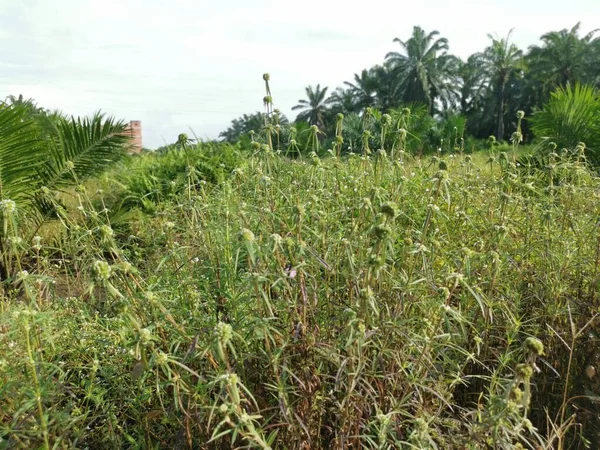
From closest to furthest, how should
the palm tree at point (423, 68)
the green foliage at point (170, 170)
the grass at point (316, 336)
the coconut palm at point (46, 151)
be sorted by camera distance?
the grass at point (316, 336) → the coconut palm at point (46, 151) → the green foliage at point (170, 170) → the palm tree at point (423, 68)

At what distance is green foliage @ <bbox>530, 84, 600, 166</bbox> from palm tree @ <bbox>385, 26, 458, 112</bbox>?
120 feet

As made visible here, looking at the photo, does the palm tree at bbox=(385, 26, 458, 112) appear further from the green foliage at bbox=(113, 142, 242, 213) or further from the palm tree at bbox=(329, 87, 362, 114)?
the green foliage at bbox=(113, 142, 242, 213)

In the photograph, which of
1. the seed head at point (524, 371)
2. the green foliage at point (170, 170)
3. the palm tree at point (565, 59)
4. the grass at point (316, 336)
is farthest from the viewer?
the palm tree at point (565, 59)

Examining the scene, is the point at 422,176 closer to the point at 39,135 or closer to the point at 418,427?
the point at 418,427

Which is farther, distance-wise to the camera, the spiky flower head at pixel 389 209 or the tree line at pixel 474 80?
the tree line at pixel 474 80

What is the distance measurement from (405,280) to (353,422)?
457 mm

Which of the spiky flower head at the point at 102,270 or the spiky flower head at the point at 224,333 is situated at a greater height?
the spiky flower head at the point at 102,270

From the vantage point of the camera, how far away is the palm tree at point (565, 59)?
34812 millimetres

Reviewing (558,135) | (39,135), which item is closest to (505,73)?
(558,135)

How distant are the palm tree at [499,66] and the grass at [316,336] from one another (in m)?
38.2

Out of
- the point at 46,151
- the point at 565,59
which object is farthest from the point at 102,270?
the point at 565,59

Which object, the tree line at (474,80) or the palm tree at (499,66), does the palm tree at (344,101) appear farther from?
the palm tree at (499,66)

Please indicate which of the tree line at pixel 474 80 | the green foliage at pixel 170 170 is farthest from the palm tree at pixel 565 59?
the green foliage at pixel 170 170

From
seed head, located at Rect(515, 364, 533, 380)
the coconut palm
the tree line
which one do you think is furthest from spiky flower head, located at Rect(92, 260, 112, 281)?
→ the tree line
